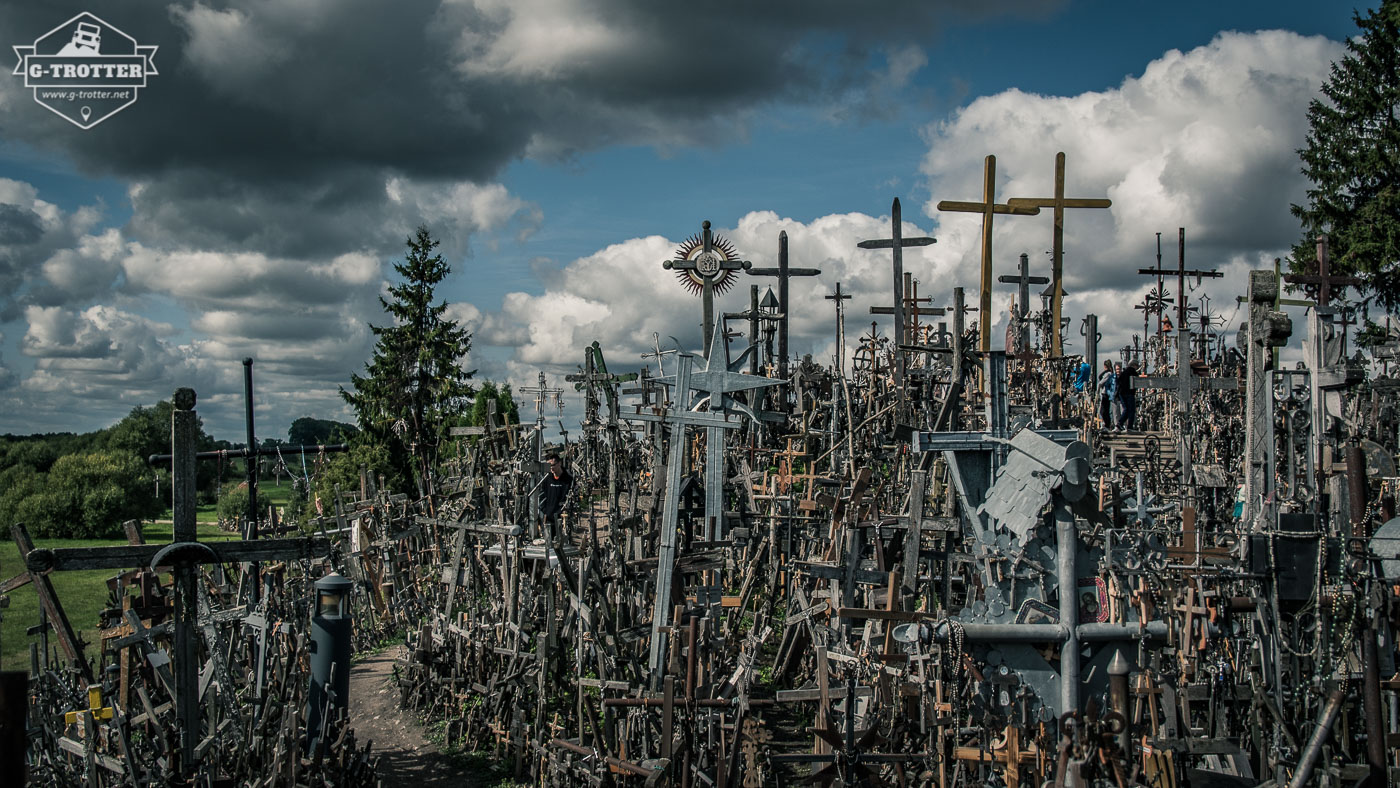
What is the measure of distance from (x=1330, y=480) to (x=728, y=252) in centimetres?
680

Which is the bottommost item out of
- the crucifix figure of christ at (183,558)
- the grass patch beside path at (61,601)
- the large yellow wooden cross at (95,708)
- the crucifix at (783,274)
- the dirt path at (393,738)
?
the grass patch beside path at (61,601)

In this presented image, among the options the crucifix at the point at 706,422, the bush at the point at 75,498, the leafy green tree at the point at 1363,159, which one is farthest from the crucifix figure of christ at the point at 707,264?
the bush at the point at 75,498

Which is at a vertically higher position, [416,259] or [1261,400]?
[416,259]

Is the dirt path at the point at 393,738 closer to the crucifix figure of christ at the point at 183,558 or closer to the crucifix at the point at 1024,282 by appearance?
the crucifix figure of christ at the point at 183,558

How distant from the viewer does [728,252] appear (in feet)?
36.4

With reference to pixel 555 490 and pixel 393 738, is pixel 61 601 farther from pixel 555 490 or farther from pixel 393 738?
pixel 555 490

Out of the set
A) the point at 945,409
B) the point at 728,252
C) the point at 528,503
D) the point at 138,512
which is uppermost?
the point at 728,252

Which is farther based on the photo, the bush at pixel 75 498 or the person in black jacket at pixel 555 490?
the bush at pixel 75 498

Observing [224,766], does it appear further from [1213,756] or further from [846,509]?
[1213,756]

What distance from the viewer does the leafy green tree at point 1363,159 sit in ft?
72.1

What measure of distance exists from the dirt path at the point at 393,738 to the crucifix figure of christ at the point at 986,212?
6482 millimetres

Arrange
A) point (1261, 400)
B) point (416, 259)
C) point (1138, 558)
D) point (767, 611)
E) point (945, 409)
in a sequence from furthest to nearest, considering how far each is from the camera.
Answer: point (416, 259) < point (767, 611) < point (945, 409) < point (1261, 400) < point (1138, 558)

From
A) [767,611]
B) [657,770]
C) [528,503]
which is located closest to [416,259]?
[528,503]

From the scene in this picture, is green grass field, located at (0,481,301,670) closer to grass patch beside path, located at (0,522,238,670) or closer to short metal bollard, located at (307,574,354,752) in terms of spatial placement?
grass patch beside path, located at (0,522,238,670)
